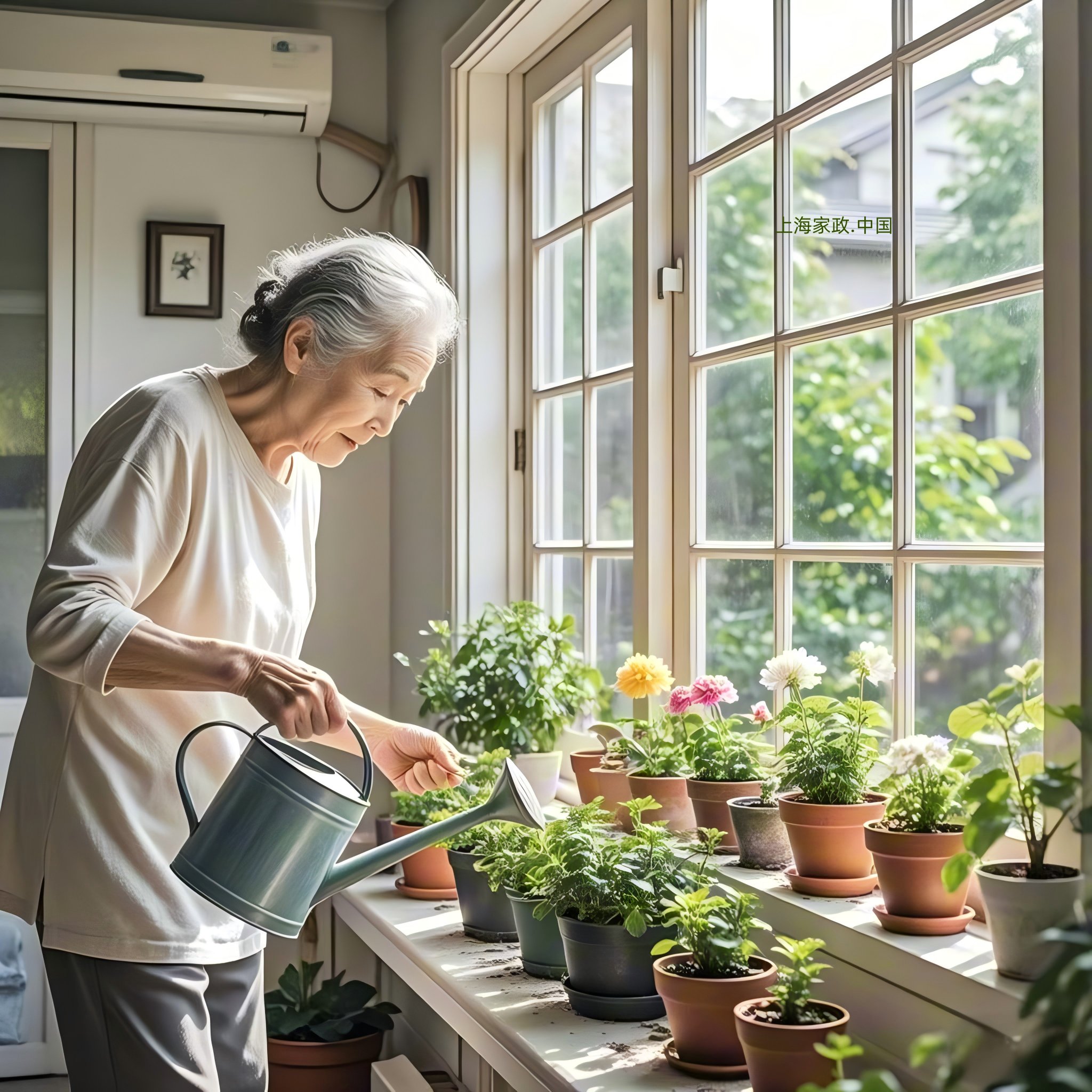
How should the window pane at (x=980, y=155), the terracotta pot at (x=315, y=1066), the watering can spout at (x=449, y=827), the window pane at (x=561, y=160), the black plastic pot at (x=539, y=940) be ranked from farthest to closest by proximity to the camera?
the window pane at (x=561, y=160) < the terracotta pot at (x=315, y=1066) < the black plastic pot at (x=539, y=940) < the window pane at (x=980, y=155) < the watering can spout at (x=449, y=827)

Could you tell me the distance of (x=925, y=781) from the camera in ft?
4.37

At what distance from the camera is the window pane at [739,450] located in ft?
6.17

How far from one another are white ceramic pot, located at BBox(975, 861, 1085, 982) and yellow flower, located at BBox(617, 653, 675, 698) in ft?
2.51

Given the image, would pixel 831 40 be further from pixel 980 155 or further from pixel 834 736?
pixel 834 736

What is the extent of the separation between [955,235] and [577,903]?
90 centimetres

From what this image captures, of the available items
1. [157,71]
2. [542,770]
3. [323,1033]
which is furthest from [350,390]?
[157,71]

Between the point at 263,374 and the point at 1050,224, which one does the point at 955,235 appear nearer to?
the point at 1050,224

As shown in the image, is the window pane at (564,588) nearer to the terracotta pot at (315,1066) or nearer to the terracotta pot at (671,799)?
the terracotta pot at (671,799)

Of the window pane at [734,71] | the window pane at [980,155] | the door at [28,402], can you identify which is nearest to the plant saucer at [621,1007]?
the window pane at [980,155]

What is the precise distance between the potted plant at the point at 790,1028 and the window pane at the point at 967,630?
1.35ft

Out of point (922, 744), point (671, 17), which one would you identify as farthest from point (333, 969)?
point (671, 17)

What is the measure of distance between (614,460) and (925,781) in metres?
1.13

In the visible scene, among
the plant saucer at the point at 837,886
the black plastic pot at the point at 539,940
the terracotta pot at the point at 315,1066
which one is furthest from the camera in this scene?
the terracotta pot at the point at 315,1066

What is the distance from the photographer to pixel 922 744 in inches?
51.1
